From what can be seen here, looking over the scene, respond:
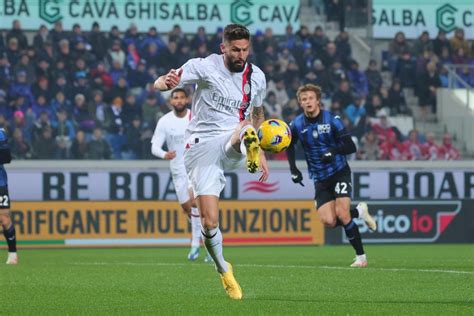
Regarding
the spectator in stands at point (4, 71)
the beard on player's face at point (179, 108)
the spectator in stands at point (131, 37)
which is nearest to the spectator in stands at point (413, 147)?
the spectator in stands at point (131, 37)

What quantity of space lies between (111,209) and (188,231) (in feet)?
4.93

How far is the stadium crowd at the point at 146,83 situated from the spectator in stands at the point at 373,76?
0.03m

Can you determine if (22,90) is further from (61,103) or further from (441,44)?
(441,44)

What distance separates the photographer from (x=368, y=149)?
23.6 metres

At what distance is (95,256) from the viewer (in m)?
17.3

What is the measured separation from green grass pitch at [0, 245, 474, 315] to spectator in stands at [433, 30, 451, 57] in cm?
1061

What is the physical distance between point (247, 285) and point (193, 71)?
244 centimetres

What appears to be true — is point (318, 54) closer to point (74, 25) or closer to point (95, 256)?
point (74, 25)

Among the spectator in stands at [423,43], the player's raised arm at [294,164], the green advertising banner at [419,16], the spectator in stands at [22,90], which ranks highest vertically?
the green advertising banner at [419,16]

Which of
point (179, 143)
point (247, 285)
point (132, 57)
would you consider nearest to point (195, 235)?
point (179, 143)

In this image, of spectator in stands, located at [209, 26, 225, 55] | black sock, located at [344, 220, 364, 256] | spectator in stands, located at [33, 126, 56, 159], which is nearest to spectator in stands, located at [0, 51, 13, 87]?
spectator in stands, located at [33, 126, 56, 159]

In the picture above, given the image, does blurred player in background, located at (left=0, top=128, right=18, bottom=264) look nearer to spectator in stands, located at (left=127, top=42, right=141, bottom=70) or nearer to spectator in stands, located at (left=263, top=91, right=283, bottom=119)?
spectator in stands, located at (left=127, top=42, right=141, bottom=70)

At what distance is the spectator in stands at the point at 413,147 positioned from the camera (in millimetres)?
23875

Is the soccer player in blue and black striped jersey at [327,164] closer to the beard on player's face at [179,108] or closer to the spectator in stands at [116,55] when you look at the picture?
the beard on player's face at [179,108]
